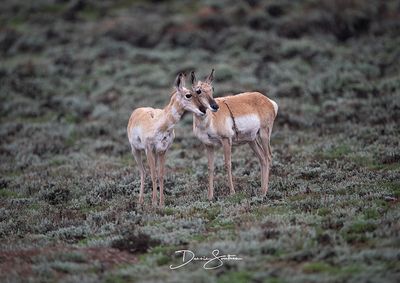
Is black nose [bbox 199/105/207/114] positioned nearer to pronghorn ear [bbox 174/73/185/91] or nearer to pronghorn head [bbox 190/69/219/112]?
pronghorn head [bbox 190/69/219/112]

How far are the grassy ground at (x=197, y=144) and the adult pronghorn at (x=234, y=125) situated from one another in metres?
0.76

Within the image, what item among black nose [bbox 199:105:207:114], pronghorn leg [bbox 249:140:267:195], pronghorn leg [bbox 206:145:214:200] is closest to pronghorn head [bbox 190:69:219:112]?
black nose [bbox 199:105:207:114]

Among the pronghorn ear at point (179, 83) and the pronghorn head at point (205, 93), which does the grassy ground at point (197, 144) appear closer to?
the pronghorn head at point (205, 93)

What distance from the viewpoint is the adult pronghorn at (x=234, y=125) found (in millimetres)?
11016

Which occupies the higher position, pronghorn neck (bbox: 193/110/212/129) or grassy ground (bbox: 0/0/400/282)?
pronghorn neck (bbox: 193/110/212/129)

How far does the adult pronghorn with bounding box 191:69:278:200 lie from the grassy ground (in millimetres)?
760

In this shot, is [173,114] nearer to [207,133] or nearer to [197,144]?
[207,133]

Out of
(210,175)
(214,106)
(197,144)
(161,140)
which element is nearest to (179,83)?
(214,106)

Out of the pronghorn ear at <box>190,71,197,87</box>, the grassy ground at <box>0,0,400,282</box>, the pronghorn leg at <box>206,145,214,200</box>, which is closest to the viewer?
the grassy ground at <box>0,0,400,282</box>

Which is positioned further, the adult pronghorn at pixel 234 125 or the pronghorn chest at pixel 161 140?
the adult pronghorn at pixel 234 125

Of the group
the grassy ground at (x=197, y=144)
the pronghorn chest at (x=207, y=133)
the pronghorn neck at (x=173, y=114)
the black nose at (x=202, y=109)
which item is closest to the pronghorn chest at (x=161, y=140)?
the pronghorn neck at (x=173, y=114)

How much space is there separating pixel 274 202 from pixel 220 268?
3321mm

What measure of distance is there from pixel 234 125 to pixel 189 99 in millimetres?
1266

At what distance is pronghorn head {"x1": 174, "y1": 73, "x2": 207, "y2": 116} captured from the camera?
34.6 ft
